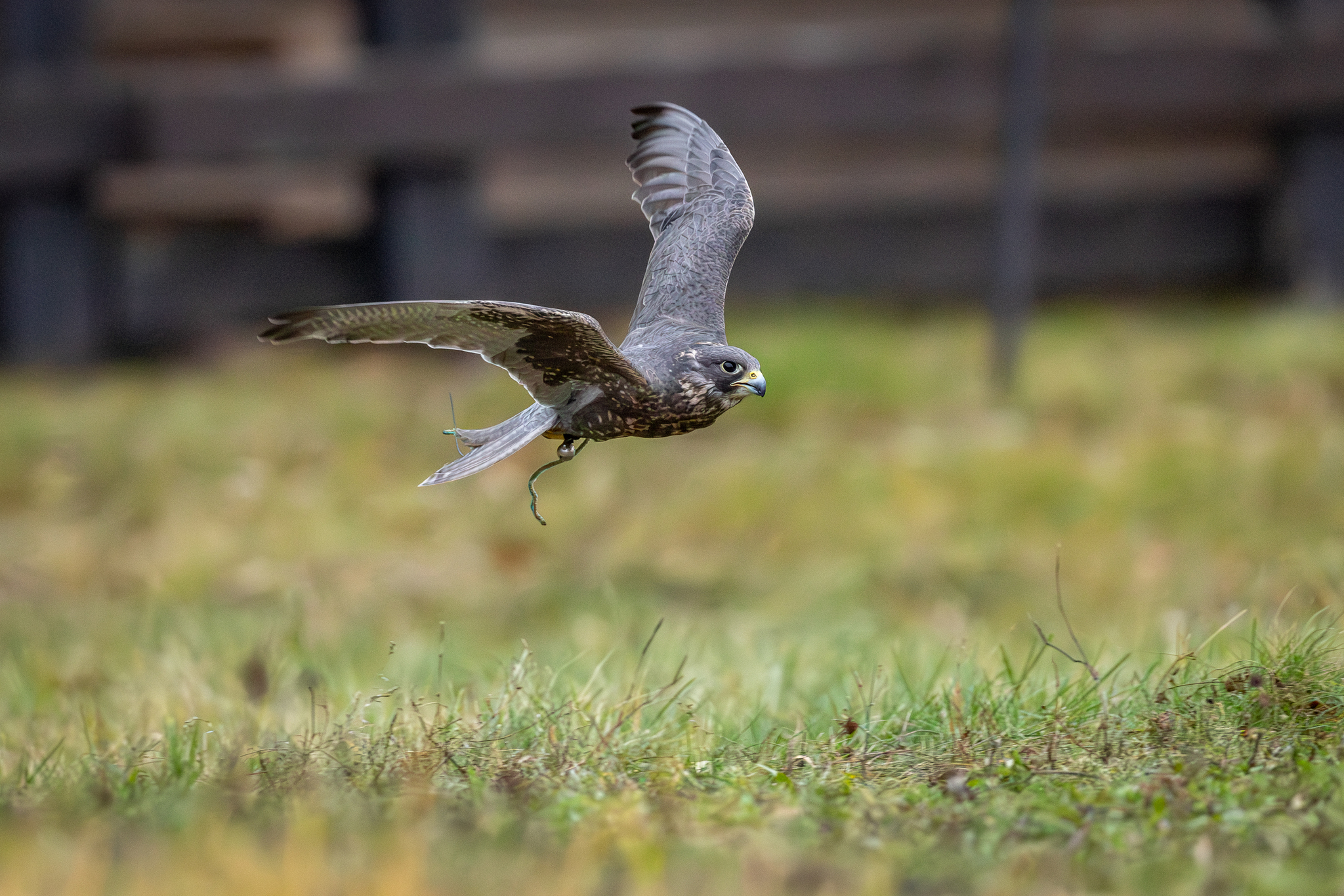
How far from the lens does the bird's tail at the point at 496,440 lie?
7.02 feet

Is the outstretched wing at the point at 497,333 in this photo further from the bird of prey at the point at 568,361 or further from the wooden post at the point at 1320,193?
the wooden post at the point at 1320,193

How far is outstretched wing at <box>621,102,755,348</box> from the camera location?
2645 millimetres

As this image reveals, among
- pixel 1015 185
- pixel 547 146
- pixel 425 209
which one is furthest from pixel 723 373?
pixel 547 146

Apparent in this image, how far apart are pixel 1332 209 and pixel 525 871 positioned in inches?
256

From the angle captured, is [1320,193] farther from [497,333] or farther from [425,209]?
[497,333]

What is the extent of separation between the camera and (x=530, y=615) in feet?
16.7

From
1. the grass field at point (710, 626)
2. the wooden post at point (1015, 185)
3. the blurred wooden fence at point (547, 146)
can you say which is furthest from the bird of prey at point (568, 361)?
the blurred wooden fence at point (547, 146)

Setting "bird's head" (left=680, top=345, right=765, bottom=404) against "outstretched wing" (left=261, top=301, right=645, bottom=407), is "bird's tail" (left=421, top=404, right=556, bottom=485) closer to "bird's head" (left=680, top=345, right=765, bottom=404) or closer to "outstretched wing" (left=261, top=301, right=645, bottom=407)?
"outstretched wing" (left=261, top=301, right=645, bottom=407)

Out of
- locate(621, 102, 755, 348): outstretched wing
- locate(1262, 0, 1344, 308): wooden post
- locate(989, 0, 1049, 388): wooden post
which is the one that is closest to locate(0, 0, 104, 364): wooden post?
locate(989, 0, 1049, 388): wooden post

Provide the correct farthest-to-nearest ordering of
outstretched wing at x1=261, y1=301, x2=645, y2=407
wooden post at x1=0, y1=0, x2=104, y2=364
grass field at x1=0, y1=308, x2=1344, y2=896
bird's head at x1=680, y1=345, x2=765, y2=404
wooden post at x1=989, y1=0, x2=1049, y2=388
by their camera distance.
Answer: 1. wooden post at x1=0, y1=0, x2=104, y2=364
2. wooden post at x1=989, y1=0, x2=1049, y2=388
3. grass field at x1=0, y1=308, x2=1344, y2=896
4. bird's head at x1=680, y1=345, x2=765, y2=404
5. outstretched wing at x1=261, y1=301, x2=645, y2=407

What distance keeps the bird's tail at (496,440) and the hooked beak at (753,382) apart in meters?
0.33

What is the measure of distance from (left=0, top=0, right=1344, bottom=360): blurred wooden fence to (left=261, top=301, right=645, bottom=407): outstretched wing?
192 inches

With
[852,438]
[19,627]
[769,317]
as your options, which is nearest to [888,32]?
[769,317]

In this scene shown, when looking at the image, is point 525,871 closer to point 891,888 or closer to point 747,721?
point 891,888
